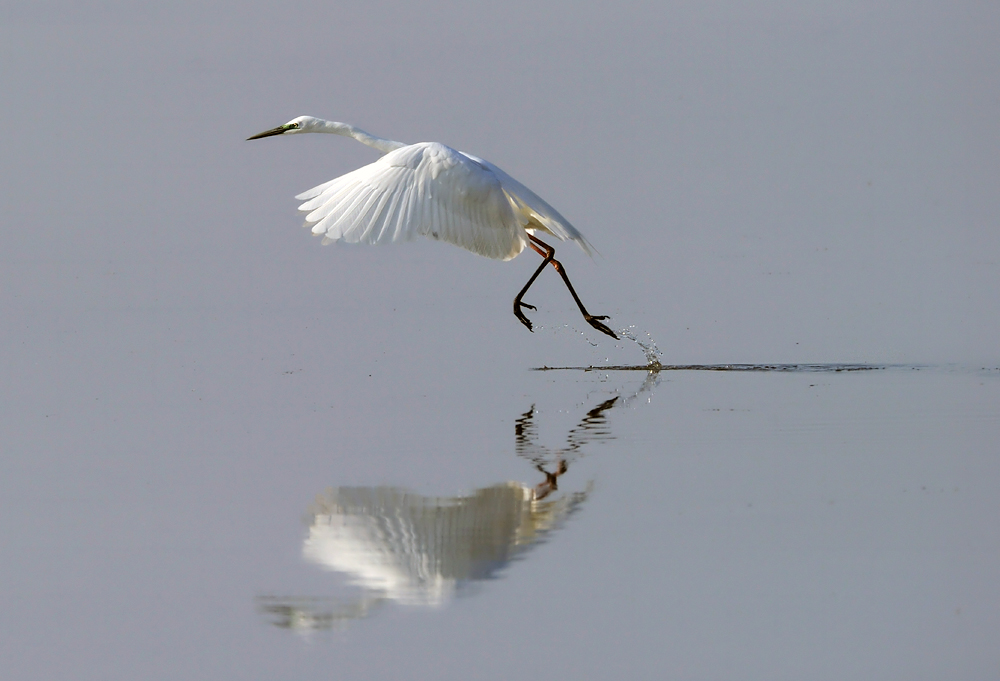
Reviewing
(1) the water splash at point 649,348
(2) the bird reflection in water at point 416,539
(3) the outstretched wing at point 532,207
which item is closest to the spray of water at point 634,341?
(1) the water splash at point 649,348

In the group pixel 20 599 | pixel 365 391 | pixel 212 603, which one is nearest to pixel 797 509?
pixel 212 603

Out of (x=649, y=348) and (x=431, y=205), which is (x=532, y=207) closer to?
(x=431, y=205)

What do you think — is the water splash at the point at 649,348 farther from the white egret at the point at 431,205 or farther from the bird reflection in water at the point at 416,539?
the bird reflection in water at the point at 416,539

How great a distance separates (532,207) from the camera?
1006 cm

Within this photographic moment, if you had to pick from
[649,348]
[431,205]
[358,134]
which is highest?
[358,134]

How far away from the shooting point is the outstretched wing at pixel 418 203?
8930 millimetres

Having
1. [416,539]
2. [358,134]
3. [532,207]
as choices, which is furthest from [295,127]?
[416,539]

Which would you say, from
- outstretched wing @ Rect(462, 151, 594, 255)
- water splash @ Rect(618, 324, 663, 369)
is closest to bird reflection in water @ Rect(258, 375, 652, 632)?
outstretched wing @ Rect(462, 151, 594, 255)

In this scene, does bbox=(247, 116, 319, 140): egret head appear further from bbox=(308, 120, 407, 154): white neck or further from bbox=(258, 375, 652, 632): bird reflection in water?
bbox=(258, 375, 652, 632): bird reflection in water

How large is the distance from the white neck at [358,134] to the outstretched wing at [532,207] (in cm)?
118

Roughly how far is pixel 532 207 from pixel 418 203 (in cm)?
113

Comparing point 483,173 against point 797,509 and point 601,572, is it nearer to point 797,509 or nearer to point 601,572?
point 797,509

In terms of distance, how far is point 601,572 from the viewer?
223 inches

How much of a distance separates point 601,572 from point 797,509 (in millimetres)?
1399
